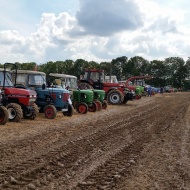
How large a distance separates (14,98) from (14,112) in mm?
753

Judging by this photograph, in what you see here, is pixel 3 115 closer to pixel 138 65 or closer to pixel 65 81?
pixel 65 81

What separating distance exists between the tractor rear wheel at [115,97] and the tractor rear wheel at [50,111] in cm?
997

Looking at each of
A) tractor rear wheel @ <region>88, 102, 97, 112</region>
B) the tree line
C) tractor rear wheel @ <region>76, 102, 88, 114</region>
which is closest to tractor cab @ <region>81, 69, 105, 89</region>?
tractor rear wheel @ <region>88, 102, 97, 112</region>

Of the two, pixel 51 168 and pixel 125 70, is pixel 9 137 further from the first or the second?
pixel 125 70

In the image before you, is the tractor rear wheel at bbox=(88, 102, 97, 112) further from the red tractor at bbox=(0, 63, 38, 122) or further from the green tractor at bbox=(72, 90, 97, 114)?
the red tractor at bbox=(0, 63, 38, 122)

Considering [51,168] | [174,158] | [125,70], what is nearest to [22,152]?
[51,168]

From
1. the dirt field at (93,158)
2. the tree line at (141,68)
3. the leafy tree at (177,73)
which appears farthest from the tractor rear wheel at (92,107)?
the leafy tree at (177,73)

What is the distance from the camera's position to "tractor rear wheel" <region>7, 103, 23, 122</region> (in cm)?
1159

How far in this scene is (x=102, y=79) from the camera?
23594 mm

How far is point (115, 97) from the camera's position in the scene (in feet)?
76.6

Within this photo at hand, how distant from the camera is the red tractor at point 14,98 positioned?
461 inches

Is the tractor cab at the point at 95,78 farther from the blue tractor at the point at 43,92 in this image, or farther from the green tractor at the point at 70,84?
the blue tractor at the point at 43,92

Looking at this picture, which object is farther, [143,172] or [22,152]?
[22,152]

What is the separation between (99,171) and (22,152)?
76.9 inches
